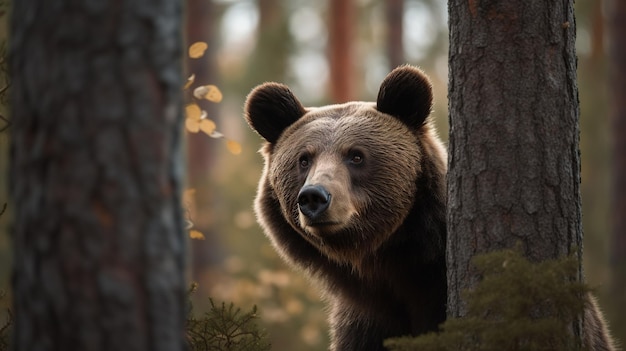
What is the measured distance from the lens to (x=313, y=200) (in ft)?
14.5

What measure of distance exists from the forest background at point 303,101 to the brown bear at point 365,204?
550cm

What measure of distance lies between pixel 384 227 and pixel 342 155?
0.53 meters

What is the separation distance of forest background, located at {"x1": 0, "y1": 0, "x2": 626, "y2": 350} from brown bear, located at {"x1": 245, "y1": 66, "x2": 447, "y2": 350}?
18.1ft

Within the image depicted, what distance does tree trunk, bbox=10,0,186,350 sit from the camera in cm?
256

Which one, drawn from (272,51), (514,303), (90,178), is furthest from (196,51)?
(272,51)

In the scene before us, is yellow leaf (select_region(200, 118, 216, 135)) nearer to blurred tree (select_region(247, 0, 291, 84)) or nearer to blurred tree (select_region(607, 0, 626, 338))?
blurred tree (select_region(607, 0, 626, 338))

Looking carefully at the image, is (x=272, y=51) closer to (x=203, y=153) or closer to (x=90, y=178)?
(x=203, y=153)

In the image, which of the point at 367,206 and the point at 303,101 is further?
the point at 303,101

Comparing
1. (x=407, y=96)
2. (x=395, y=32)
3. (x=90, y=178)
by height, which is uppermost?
(x=395, y=32)

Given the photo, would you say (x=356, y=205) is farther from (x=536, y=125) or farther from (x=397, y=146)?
(x=536, y=125)

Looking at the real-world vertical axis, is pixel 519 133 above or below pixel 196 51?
below

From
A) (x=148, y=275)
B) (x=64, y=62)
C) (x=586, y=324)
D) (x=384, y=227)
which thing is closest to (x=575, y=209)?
(x=586, y=324)

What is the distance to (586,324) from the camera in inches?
177

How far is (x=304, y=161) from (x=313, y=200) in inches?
28.3
